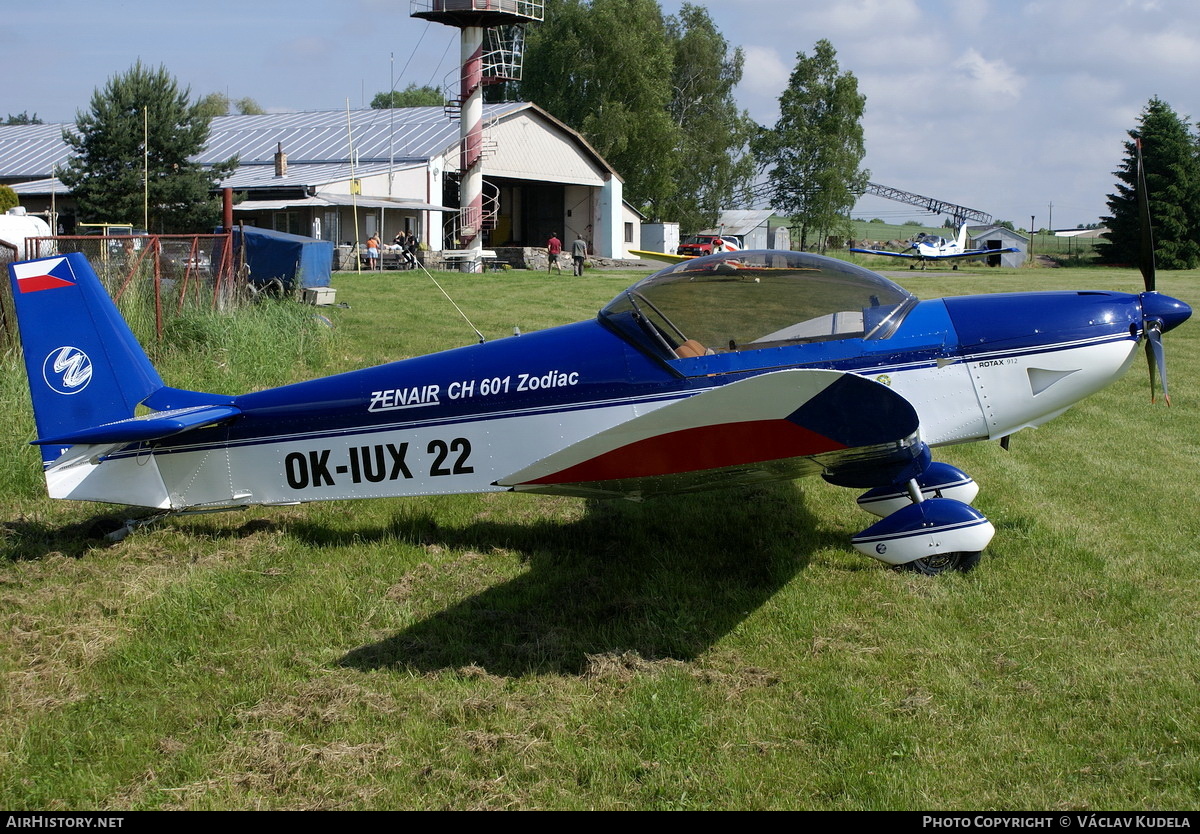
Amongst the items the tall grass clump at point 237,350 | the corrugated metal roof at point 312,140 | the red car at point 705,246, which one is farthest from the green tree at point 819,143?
the tall grass clump at point 237,350

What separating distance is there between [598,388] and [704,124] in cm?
6208

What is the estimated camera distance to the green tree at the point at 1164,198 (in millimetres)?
47000

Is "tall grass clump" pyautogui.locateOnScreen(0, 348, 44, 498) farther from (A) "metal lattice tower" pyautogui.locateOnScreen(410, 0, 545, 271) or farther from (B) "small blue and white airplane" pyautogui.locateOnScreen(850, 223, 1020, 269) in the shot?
(B) "small blue and white airplane" pyautogui.locateOnScreen(850, 223, 1020, 269)

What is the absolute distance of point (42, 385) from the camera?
6020 mm

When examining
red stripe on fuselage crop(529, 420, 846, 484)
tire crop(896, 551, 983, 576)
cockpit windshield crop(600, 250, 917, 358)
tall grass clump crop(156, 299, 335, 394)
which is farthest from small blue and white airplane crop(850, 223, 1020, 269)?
red stripe on fuselage crop(529, 420, 846, 484)

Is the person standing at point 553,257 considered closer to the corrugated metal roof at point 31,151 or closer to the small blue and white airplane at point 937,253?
the small blue and white airplane at point 937,253

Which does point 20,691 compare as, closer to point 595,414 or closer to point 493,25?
point 595,414

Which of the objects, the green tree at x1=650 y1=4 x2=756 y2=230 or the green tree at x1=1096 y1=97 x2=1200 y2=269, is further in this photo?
the green tree at x1=650 y1=4 x2=756 y2=230

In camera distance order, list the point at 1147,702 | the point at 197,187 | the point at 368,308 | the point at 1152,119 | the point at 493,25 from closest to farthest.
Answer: the point at 1147,702 → the point at 368,308 → the point at 197,187 → the point at 493,25 → the point at 1152,119

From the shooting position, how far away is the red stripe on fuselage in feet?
14.7

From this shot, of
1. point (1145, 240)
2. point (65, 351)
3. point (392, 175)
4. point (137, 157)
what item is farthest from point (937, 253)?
point (65, 351)

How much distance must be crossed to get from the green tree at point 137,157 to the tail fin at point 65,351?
103 feet

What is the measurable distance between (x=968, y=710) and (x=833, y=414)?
1400 mm

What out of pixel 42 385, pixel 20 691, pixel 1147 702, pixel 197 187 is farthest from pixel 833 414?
pixel 197 187
